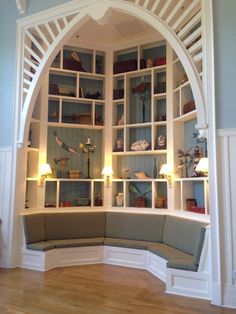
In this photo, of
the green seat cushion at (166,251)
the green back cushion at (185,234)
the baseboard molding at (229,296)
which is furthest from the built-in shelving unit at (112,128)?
the baseboard molding at (229,296)

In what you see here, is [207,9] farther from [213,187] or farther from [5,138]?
[5,138]

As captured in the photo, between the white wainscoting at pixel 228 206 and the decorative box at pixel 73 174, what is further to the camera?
the decorative box at pixel 73 174

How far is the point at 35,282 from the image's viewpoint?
3730 mm

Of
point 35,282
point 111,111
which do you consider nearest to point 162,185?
point 111,111

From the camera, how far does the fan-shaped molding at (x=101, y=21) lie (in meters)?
3.50

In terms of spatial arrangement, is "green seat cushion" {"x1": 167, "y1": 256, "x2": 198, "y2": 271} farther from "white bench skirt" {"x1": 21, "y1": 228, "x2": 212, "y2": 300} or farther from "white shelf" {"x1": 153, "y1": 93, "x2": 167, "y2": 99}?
"white shelf" {"x1": 153, "y1": 93, "x2": 167, "y2": 99}

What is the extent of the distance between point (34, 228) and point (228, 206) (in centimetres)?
287

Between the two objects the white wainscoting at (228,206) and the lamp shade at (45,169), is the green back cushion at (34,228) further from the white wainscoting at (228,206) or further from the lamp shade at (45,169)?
the white wainscoting at (228,206)

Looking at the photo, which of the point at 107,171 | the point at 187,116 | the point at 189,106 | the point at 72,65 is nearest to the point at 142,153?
the point at 107,171

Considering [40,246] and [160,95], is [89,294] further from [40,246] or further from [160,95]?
[160,95]

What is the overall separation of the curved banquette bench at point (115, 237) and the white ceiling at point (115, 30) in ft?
10.4

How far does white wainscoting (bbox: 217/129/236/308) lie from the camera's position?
Result: 3068 mm

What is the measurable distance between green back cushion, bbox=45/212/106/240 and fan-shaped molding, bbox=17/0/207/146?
1363 mm

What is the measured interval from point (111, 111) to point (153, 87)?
886 millimetres
